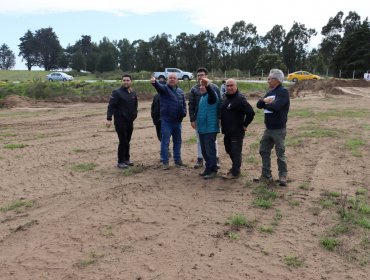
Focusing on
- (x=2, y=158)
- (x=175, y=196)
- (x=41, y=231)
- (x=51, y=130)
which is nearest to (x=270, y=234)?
(x=175, y=196)

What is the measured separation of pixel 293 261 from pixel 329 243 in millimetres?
673

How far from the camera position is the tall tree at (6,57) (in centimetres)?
12200

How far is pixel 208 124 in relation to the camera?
7.40 metres

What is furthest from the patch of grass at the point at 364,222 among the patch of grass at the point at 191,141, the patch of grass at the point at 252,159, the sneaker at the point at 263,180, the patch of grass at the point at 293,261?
the patch of grass at the point at 191,141

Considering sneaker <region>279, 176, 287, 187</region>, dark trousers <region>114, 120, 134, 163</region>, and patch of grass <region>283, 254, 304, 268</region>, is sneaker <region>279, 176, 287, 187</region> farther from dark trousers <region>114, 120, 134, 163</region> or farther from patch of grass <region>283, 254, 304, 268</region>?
dark trousers <region>114, 120, 134, 163</region>

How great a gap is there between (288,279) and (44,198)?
4285 mm

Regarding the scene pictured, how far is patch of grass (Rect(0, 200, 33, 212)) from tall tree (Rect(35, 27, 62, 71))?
3744 inches

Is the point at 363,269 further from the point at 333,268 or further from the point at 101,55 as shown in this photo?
the point at 101,55

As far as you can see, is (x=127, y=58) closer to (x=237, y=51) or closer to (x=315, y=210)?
(x=237, y=51)

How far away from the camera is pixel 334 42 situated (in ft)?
217

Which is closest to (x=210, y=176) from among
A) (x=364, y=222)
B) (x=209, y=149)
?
(x=209, y=149)

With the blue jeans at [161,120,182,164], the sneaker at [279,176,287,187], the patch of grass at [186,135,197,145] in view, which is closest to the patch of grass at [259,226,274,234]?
the sneaker at [279,176,287,187]

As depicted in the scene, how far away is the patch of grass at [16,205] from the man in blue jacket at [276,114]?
13.1 feet

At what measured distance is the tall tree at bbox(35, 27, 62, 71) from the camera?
316 feet
